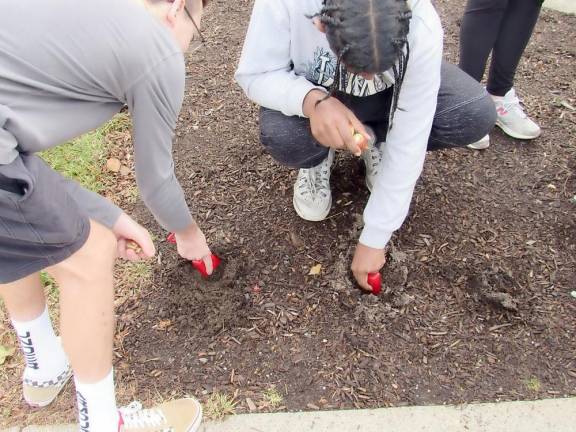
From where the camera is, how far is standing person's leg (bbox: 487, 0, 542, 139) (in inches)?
95.3

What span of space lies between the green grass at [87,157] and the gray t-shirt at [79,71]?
119 centimetres

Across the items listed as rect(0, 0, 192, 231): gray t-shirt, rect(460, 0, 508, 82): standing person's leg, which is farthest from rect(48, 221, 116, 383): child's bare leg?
rect(460, 0, 508, 82): standing person's leg

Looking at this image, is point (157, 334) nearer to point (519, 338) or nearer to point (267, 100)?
point (267, 100)

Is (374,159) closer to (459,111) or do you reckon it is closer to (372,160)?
(372,160)

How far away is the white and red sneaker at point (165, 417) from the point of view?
1.76 meters

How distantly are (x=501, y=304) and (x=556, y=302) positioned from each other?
215 mm

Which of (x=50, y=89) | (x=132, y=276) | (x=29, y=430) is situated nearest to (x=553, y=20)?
(x=132, y=276)

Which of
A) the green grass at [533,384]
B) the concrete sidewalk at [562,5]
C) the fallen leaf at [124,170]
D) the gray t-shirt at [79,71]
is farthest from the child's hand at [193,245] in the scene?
the concrete sidewalk at [562,5]

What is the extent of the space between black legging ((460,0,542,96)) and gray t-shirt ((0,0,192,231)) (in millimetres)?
1450

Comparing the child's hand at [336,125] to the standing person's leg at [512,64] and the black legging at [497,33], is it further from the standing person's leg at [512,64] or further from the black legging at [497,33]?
the standing person's leg at [512,64]

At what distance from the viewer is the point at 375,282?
2076 millimetres

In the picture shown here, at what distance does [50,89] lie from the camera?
1.34 meters

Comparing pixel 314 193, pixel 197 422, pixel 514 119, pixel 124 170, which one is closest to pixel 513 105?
pixel 514 119

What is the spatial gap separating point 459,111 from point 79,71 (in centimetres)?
135
